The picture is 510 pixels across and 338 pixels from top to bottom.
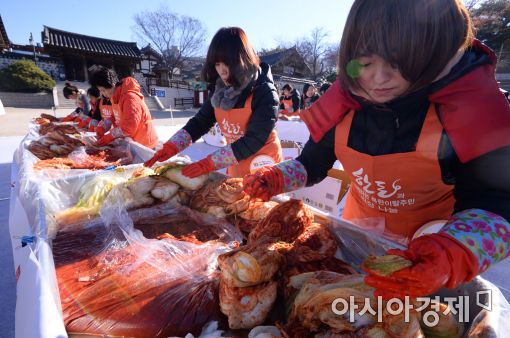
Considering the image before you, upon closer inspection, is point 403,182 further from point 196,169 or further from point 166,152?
point 166,152

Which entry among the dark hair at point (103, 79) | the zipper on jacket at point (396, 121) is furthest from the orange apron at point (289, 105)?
the zipper on jacket at point (396, 121)

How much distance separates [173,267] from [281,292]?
0.45 metres

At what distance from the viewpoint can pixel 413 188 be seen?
3.88ft

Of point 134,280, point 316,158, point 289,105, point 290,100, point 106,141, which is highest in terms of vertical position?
point 290,100

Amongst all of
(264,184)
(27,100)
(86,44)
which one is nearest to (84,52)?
(86,44)

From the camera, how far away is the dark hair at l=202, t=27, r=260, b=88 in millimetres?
2059

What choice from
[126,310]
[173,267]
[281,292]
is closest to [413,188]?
[281,292]

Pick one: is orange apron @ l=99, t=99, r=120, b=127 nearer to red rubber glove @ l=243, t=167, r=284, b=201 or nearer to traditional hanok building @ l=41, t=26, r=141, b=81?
red rubber glove @ l=243, t=167, r=284, b=201

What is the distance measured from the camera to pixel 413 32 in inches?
31.7

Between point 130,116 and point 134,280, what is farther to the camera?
point 130,116

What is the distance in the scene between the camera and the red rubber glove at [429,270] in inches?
25.9

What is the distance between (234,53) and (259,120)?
0.52 metres

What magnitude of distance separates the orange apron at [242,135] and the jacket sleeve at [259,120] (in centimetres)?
8

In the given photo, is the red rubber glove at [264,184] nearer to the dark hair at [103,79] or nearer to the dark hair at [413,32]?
the dark hair at [413,32]
